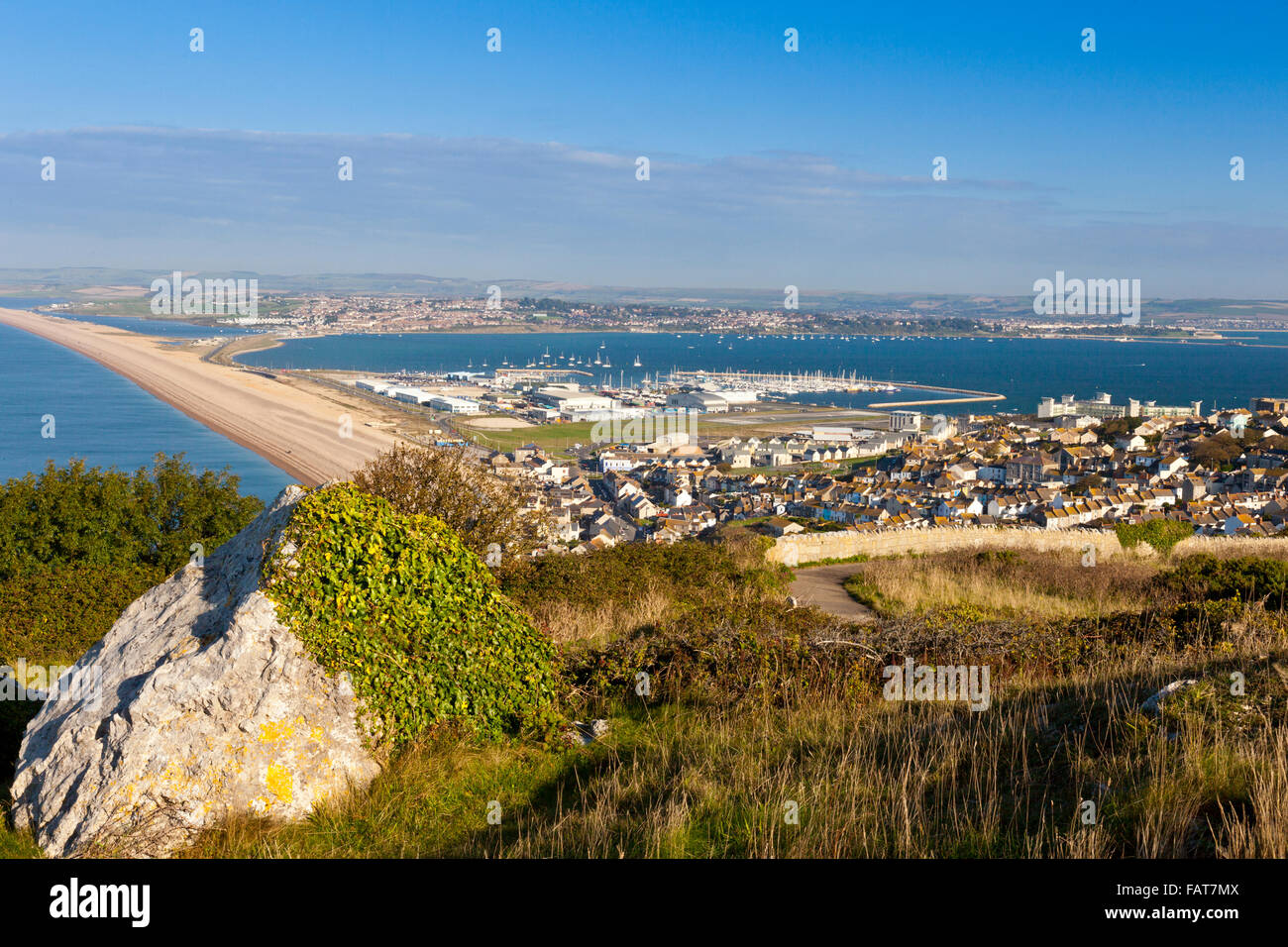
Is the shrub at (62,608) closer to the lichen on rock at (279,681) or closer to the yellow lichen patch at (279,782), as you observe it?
the lichen on rock at (279,681)

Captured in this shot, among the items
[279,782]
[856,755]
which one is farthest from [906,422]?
[279,782]

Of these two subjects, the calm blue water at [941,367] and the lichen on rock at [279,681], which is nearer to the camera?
the lichen on rock at [279,681]

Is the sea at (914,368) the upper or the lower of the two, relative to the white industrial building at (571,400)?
upper

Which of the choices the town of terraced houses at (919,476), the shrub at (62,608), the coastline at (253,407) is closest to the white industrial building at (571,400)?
the town of terraced houses at (919,476)

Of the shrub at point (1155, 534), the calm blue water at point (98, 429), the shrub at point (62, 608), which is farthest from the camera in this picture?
the calm blue water at point (98, 429)

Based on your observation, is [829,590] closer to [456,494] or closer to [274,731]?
[456,494]

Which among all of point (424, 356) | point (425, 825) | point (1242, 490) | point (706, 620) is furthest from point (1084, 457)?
point (424, 356)

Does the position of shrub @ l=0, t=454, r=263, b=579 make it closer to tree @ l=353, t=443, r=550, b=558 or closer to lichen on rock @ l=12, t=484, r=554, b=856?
tree @ l=353, t=443, r=550, b=558

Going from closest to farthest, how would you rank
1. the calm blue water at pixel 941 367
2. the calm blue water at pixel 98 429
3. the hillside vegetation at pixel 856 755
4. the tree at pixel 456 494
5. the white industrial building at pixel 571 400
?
the hillside vegetation at pixel 856 755, the tree at pixel 456 494, the calm blue water at pixel 98 429, the white industrial building at pixel 571 400, the calm blue water at pixel 941 367
